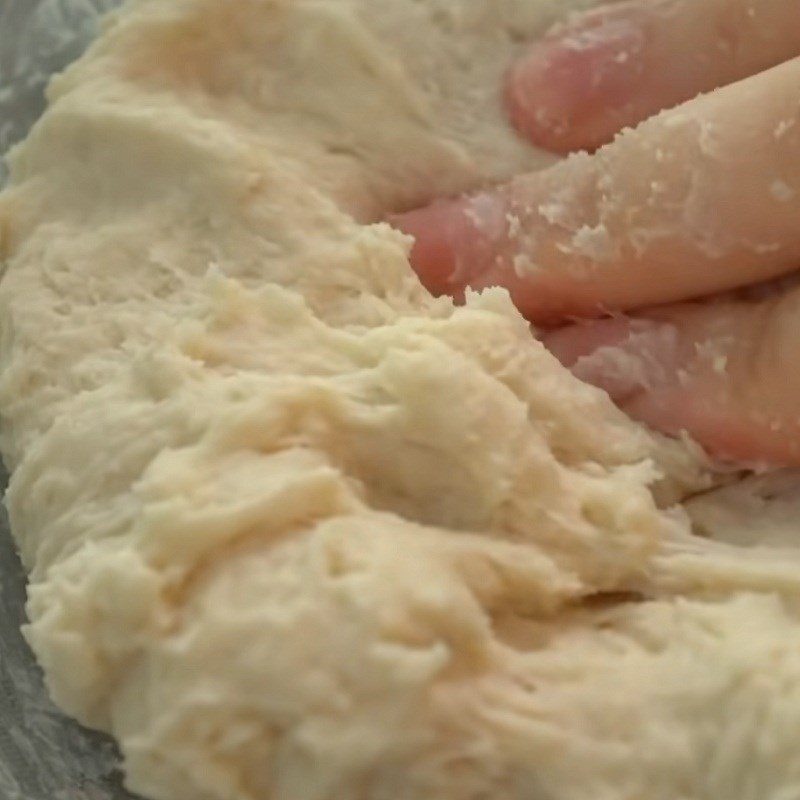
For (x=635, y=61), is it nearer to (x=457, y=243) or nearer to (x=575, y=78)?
(x=575, y=78)

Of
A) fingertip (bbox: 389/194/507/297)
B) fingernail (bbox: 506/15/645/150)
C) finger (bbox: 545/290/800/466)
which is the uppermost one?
fingernail (bbox: 506/15/645/150)

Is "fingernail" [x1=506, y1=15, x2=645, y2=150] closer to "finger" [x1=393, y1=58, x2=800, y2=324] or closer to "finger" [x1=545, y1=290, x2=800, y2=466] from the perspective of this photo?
"finger" [x1=393, y1=58, x2=800, y2=324]

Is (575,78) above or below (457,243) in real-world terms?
above

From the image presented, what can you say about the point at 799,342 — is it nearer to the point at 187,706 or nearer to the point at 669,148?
the point at 669,148

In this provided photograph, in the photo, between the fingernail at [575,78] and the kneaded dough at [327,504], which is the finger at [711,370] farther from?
the fingernail at [575,78]

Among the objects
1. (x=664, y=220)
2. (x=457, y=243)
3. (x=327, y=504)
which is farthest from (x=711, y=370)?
(x=327, y=504)

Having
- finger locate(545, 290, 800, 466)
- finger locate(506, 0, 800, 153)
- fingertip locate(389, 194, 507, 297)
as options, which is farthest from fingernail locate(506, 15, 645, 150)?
finger locate(545, 290, 800, 466)

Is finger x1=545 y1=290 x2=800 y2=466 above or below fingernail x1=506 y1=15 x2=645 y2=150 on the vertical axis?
below
